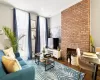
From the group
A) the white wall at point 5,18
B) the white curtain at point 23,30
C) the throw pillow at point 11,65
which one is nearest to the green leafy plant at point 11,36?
the white wall at point 5,18

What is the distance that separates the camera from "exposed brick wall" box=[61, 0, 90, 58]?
3398 millimetres

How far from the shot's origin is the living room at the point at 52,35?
274cm

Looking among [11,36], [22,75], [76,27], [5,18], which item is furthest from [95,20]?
[5,18]

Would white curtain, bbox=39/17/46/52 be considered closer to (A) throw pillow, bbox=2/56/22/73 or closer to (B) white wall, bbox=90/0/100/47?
(B) white wall, bbox=90/0/100/47

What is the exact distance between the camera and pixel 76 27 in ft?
12.7

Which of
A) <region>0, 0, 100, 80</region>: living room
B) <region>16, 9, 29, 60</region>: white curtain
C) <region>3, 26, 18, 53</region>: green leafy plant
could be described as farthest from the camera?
<region>16, 9, 29, 60</region>: white curtain

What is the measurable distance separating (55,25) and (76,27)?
1.94 m

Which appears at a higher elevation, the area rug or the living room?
the living room

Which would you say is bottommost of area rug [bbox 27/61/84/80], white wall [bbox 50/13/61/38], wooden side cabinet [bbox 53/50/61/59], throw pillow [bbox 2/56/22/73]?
area rug [bbox 27/61/84/80]

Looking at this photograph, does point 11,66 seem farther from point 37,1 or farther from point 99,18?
point 99,18

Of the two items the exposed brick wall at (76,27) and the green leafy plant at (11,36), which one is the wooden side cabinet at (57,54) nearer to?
the exposed brick wall at (76,27)

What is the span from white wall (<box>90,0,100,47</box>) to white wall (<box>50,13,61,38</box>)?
2146 millimetres

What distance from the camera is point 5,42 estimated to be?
387cm

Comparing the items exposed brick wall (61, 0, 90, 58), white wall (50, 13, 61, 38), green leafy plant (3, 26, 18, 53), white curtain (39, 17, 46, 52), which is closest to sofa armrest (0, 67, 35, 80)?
green leafy plant (3, 26, 18, 53)
